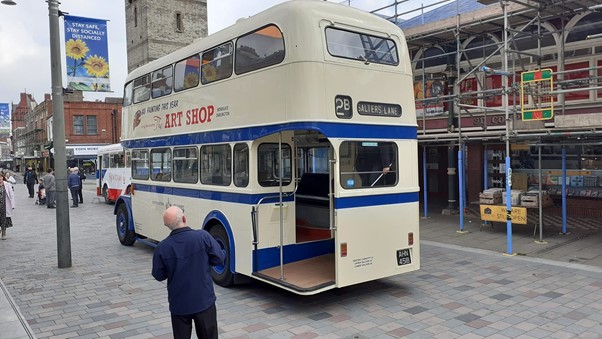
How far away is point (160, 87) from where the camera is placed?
9664mm

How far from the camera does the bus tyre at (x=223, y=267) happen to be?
24.7 ft

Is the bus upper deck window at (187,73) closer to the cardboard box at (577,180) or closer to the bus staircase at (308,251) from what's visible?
the bus staircase at (308,251)

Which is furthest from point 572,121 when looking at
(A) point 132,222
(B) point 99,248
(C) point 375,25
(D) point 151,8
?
(D) point 151,8

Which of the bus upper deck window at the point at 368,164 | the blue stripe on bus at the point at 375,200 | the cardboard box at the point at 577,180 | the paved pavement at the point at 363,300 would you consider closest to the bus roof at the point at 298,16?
the bus upper deck window at the point at 368,164

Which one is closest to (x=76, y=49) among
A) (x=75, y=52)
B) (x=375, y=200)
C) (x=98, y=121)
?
(x=75, y=52)

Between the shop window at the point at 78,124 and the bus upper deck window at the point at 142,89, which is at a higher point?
the shop window at the point at 78,124

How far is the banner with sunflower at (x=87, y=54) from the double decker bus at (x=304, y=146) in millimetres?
2622

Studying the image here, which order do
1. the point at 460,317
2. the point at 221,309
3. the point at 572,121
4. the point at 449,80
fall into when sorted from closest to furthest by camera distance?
the point at 460,317 → the point at 221,309 → the point at 572,121 → the point at 449,80

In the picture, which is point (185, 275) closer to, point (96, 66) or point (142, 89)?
point (142, 89)

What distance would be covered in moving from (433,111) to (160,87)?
8.92 meters

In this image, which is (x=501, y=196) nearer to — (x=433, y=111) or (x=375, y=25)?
(x=433, y=111)

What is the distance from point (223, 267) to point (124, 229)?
15.6ft

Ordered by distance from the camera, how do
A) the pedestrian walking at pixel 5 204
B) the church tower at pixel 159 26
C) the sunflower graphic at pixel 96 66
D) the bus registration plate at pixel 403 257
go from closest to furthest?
the bus registration plate at pixel 403 257 < the sunflower graphic at pixel 96 66 < the pedestrian walking at pixel 5 204 < the church tower at pixel 159 26

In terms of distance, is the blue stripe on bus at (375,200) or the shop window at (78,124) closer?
the blue stripe on bus at (375,200)
